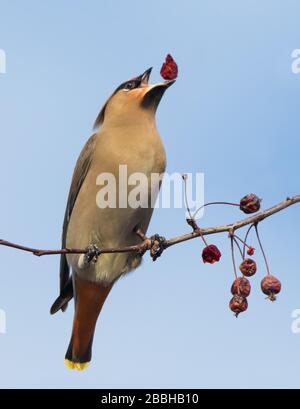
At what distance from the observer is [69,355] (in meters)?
5.38

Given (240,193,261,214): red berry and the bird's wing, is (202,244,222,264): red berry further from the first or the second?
the bird's wing

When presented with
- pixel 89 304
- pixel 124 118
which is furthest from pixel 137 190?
pixel 89 304

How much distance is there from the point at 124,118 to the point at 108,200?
2.18 ft

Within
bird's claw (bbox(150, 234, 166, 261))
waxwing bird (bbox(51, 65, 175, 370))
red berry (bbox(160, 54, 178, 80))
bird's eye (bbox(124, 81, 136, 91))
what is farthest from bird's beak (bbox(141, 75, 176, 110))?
bird's claw (bbox(150, 234, 166, 261))

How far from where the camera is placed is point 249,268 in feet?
10.8

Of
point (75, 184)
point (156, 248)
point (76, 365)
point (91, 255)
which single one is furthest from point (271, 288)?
point (76, 365)

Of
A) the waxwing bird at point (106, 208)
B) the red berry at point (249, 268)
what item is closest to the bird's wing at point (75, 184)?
the waxwing bird at point (106, 208)

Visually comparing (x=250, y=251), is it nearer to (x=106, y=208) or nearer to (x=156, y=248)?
(x=156, y=248)

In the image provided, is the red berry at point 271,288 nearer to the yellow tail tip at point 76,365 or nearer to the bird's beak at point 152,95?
the bird's beak at point 152,95

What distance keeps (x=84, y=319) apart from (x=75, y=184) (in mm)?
956

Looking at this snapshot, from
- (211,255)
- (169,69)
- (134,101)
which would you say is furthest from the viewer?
(134,101)

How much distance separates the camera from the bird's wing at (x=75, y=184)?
4945 mm

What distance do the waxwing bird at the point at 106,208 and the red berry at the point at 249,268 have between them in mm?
1264

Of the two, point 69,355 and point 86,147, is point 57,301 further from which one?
point 86,147
